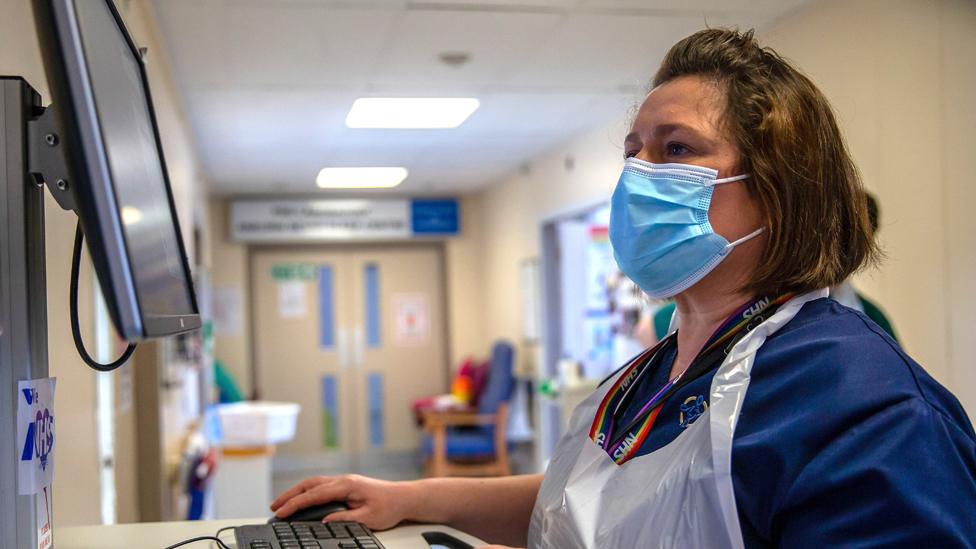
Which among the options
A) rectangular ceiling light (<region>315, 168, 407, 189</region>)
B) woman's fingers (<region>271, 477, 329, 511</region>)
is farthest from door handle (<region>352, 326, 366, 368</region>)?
woman's fingers (<region>271, 477, 329, 511</region>)

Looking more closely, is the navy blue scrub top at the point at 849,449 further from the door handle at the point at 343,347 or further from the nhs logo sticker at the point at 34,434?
the door handle at the point at 343,347

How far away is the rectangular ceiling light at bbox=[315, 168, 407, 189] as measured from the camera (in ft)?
23.4

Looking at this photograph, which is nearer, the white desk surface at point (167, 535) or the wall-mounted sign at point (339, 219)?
the white desk surface at point (167, 535)

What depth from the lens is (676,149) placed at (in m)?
1.20

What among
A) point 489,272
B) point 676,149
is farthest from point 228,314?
point 676,149

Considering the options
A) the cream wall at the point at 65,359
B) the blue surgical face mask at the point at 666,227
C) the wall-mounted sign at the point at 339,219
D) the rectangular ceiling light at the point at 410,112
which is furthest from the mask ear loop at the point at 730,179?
the wall-mounted sign at the point at 339,219

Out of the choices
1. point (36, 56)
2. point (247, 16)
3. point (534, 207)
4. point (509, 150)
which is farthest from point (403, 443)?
point (36, 56)

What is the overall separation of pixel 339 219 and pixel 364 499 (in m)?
7.32

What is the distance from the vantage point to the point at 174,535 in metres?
1.25

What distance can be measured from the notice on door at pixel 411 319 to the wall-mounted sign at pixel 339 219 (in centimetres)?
67

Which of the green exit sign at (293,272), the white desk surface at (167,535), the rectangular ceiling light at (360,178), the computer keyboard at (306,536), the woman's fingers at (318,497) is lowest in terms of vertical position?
the white desk surface at (167,535)

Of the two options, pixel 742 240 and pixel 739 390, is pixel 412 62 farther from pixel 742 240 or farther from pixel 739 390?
pixel 739 390

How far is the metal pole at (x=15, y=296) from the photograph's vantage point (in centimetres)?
87

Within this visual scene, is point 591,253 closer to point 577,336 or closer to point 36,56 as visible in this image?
point 577,336
